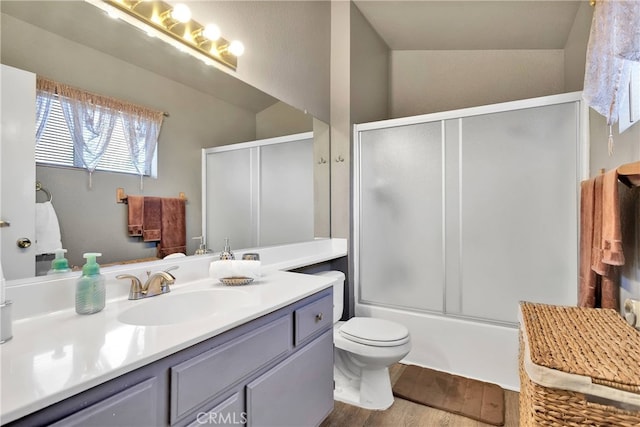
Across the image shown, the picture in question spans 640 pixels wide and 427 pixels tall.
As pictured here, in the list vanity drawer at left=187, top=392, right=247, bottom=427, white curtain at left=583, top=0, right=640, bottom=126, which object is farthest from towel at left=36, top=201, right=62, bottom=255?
white curtain at left=583, top=0, right=640, bottom=126

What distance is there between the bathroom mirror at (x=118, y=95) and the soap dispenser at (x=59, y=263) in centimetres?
2

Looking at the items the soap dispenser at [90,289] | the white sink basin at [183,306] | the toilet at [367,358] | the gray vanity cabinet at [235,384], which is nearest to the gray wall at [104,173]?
the soap dispenser at [90,289]

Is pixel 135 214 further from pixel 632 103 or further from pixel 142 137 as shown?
pixel 632 103

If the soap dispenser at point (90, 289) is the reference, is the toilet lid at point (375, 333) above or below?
below

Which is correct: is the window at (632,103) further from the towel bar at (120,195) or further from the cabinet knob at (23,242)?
the cabinet knob at (23,242)

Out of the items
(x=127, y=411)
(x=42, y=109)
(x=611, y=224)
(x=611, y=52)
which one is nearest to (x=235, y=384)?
(x=127, y=411)

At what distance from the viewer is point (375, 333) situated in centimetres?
178

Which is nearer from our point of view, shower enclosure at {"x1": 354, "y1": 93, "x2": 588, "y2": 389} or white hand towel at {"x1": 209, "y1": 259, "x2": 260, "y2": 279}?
white hand towel at {"x1": 209, "y1": 259, "x2": 260, "y2": 279}

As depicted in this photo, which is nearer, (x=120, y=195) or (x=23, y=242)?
(x=23, y=242)

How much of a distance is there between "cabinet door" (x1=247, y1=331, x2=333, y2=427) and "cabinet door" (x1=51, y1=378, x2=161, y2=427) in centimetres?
30

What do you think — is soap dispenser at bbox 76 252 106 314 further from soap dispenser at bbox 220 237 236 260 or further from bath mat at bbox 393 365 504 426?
bath mat at bbox 393 365 504 426

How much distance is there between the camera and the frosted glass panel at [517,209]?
190 centimetres

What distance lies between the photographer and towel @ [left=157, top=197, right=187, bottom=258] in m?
1.35

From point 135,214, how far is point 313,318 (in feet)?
2.72
